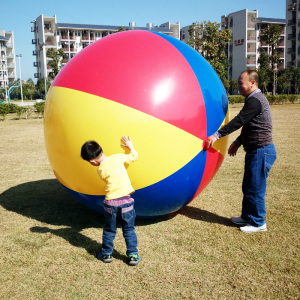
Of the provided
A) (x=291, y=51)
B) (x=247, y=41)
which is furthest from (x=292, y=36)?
(x=247, y=41)

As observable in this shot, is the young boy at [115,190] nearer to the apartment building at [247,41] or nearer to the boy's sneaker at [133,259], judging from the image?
the boy's sneaker at [133,259]

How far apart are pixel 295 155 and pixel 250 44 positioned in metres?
69.0

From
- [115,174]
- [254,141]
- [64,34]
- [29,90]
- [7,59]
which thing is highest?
[64,34]

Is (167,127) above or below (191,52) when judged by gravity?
below

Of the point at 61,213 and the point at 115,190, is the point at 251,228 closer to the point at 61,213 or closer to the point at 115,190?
the point at 115,190

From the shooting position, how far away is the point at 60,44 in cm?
7462

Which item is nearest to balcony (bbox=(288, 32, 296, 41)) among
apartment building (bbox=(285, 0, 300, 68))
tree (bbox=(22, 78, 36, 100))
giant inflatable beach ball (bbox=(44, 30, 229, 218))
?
apartment building (bbox=(285, 0, 300, 68))

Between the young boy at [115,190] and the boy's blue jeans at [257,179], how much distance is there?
1683 millimetres

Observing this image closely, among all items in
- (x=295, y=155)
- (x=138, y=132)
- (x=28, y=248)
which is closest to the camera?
(x=138, y=132)

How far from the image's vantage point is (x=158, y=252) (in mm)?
4230

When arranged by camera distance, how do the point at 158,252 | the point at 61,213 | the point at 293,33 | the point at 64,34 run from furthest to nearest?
the point at 64,34
the point at 293,33
the point at 61,213
the point at 158,252

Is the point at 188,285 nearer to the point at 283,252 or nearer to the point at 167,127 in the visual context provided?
the point at 283,252

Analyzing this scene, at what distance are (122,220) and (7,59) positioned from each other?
94829 millimetres

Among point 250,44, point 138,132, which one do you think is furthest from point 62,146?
point 250,44
